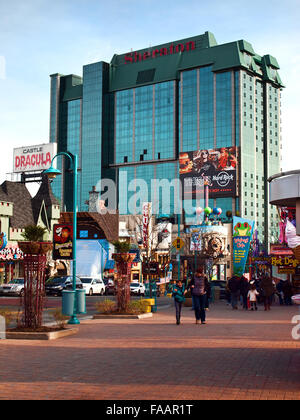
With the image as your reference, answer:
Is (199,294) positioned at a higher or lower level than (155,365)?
higher

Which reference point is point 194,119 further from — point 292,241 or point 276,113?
point 292,241

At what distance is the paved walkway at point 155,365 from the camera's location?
27.3ft

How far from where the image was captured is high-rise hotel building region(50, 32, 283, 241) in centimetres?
14038

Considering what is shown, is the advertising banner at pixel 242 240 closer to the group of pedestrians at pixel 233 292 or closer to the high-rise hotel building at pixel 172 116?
the group of pedestrians at pixel 233 292

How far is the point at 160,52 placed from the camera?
513ft

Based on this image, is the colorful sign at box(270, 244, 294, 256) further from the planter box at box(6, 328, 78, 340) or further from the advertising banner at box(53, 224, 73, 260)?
the planter box at box(6, 328, 78, 340)

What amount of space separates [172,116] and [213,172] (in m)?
24.0

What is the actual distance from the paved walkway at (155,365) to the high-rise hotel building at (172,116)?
392 feet

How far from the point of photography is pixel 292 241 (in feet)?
87.8

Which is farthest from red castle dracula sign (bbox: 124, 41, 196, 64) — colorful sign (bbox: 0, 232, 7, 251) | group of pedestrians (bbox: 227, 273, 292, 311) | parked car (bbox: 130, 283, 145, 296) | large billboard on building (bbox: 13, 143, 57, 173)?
group of pedestrians (bbox: 227, 273, 292, 311)

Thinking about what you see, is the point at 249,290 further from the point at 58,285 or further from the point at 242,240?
the point at 58,285

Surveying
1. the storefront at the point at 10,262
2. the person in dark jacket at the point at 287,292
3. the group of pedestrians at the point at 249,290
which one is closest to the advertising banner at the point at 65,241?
the group of pedestrians at the point at 249,290

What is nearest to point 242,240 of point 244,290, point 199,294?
point 244,290

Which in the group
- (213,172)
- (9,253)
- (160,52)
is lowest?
(9,253)
